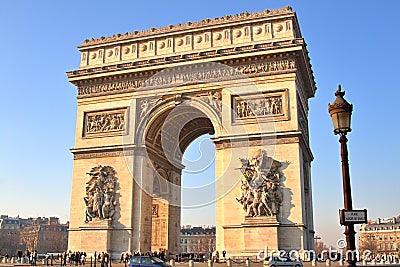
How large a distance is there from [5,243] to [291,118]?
69.3 metres

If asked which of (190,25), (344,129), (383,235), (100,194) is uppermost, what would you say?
(190,25)

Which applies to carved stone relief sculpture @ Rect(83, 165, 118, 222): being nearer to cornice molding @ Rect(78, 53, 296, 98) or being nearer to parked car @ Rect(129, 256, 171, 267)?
cornice molding @ Rect(78, 53, 296, 98)

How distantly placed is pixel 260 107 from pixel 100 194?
10837mm

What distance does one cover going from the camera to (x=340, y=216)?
7188mm

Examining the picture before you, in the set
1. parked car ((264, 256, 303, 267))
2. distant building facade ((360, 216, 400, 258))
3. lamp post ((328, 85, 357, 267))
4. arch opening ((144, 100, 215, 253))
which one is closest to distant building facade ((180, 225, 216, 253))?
distant building facade ((360, 216, 400, 258))

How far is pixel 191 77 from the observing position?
28391mm

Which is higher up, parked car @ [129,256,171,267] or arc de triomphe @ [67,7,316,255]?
arc de triomphe @ [67,7,316,255]

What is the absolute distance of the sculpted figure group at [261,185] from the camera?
→ 24.7m

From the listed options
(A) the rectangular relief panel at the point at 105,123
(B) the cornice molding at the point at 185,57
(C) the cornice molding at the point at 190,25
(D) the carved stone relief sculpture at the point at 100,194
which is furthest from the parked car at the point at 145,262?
(C) the cornice molding at the point at 190,25

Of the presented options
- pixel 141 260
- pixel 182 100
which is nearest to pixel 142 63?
pixel 182 100

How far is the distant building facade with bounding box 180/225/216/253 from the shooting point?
301 feet

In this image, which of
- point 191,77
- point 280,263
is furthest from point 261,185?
point 191,77

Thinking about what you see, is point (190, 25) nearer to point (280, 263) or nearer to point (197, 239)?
point (280, 263)

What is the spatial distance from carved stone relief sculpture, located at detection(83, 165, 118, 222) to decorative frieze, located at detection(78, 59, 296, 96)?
527 cm
